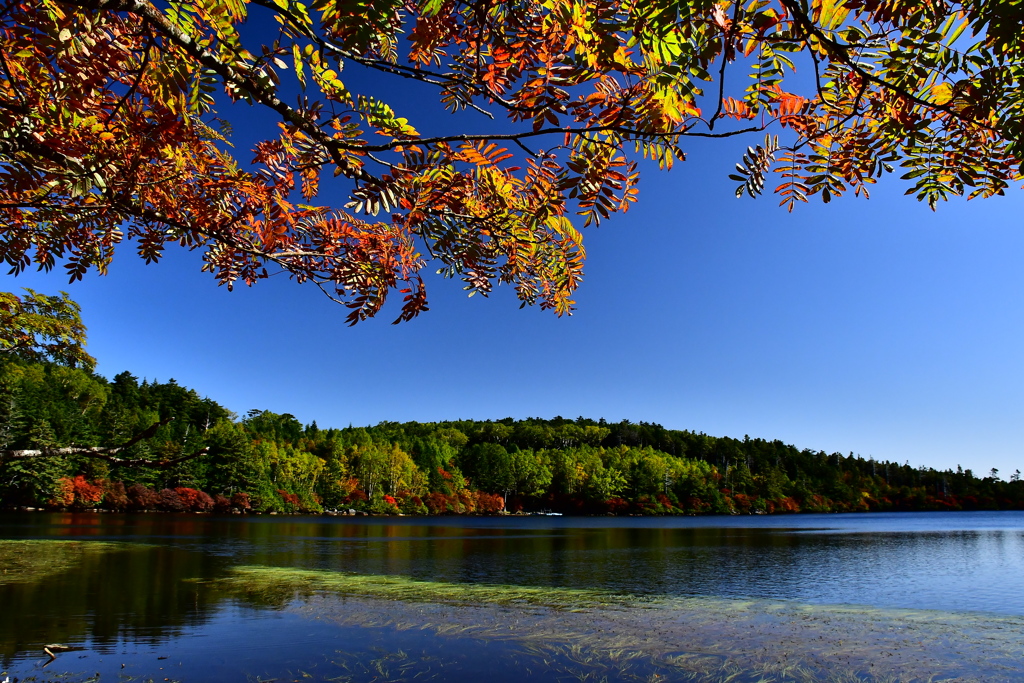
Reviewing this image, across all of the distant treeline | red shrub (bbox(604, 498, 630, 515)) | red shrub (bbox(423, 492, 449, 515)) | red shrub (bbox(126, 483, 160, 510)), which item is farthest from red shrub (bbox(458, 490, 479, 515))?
red shrub (bbox(126, 483, 160, 510))

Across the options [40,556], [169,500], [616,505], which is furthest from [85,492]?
[616,505]

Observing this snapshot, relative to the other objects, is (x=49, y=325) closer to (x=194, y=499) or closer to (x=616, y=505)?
(x=194, y=499)

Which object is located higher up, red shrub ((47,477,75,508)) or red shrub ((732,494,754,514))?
red shrub ((47,477,75,508))

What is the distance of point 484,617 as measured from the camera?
15.3m

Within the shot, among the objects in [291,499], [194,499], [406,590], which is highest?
[406,590]

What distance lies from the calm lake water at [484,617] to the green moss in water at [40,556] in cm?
14

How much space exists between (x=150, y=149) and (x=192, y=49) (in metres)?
0.67

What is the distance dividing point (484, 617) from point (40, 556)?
63.9 feet

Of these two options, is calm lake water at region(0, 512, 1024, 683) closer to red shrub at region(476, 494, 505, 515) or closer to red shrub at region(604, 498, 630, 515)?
red shrub at region(476, 494, 505, 515)

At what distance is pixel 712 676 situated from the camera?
10.9 m

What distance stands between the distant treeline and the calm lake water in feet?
67.1

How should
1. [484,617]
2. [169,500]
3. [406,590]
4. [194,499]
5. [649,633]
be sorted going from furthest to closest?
[194,499], [169,500], [406,590], [484,617], [649,633]

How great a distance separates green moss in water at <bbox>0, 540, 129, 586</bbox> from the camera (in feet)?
60.7

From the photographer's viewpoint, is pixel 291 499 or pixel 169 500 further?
pixel 291 499
